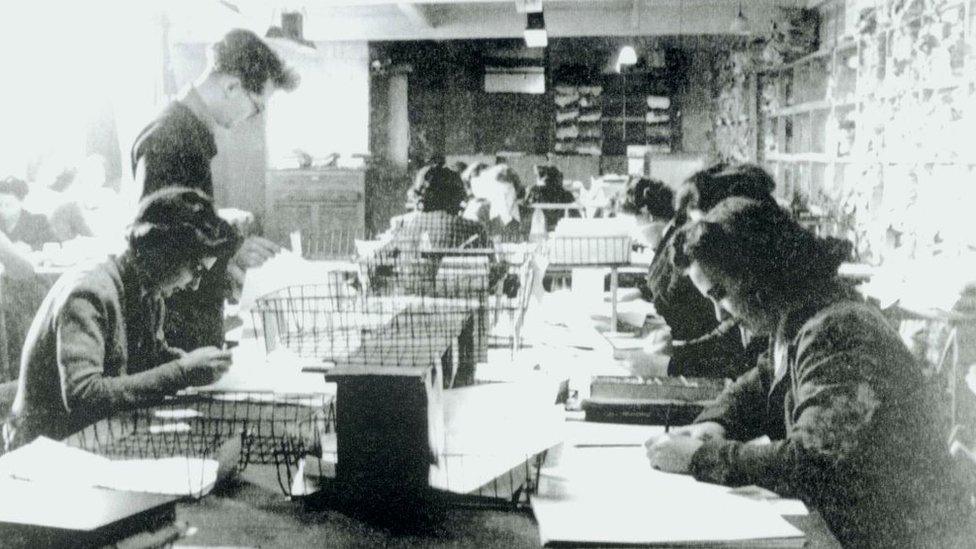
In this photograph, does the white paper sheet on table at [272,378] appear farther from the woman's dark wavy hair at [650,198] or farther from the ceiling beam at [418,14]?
the ceiling beam at [418,14]

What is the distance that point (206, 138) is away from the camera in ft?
9.24

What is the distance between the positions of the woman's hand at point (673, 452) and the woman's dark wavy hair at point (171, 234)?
99 centimetres

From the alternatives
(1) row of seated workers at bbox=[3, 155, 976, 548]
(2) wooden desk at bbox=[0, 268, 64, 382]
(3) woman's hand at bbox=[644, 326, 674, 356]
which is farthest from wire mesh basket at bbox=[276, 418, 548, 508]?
(2) wooden desk at bbox=[0, 268, 64, 382]

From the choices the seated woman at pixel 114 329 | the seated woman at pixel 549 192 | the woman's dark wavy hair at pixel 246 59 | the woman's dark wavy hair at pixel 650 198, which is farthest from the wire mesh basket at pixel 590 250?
the seated woman at pixel 549 192

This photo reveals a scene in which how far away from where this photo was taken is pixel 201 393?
5.71ft

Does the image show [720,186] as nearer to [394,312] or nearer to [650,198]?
[650,198]

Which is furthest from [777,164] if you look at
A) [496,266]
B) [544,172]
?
[496,266]

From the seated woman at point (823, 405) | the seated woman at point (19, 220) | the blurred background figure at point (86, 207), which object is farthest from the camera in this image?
the blurred background figure at point (86, 207)

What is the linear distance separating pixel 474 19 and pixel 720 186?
319 inches

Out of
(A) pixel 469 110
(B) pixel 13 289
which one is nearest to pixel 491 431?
(B) pixel 13 289

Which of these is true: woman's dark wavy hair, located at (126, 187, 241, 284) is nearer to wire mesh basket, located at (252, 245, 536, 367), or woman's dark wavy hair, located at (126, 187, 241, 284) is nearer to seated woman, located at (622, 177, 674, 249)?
wire mesh basket, located at (252, 245, 536, 367)

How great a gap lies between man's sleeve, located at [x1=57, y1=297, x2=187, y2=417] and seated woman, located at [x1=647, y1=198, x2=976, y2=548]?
88 centimetres

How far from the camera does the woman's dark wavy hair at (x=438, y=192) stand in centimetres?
453

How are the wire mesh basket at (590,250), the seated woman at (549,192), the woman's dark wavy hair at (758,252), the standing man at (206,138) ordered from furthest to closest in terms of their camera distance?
the seated woman at (549,192) → the wire mesh basket at (590,250) → the standing man at (206,138) → the woman's dark wavy hair at (758,252)
